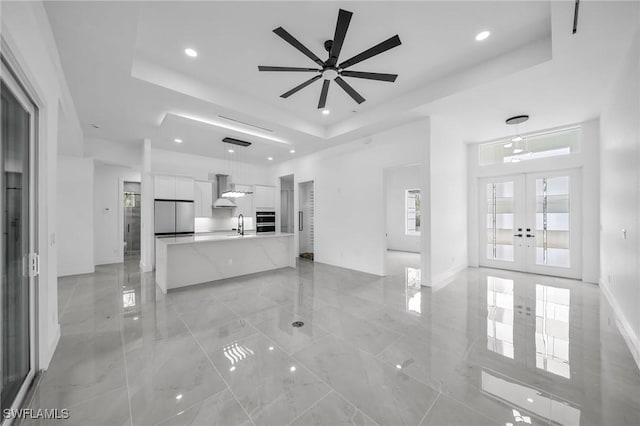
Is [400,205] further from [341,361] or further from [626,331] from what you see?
[341,361]

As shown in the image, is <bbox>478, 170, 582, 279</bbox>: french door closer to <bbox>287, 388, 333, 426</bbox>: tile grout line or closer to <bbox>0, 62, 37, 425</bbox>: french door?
<bbox>287, 388, 333, 426</bbox>: tile grout line

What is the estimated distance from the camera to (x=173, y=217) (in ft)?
20.3

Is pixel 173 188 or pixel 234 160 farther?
pixel 234 160

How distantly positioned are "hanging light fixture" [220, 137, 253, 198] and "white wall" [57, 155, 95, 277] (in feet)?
9.84

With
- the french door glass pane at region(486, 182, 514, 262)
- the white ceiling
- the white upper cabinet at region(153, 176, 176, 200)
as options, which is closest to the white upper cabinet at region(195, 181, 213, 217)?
the white upper cabinet at region(153, 176, 176, 200)

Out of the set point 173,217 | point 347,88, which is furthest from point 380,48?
point 173,217

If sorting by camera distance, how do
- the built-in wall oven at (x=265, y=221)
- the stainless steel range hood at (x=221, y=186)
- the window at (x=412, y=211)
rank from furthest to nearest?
the window at (x=412, y=211) → the built-in wall oven at (x=265, y=221) → the stainless steel range hood at (x=221, y=186)

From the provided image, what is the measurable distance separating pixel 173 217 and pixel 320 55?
522 cm

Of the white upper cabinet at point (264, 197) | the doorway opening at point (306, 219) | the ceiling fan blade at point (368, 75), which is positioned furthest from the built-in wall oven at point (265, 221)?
the ceiling fan blade at point (368, 75)

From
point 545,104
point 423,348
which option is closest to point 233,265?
point 423,348

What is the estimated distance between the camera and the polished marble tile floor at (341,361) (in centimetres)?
168

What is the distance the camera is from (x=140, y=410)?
1677 mm

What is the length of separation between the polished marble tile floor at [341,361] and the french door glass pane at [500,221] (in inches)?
74.0

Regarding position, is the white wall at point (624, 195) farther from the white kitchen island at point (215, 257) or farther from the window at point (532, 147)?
the white kitchen island at point (215, 257)
